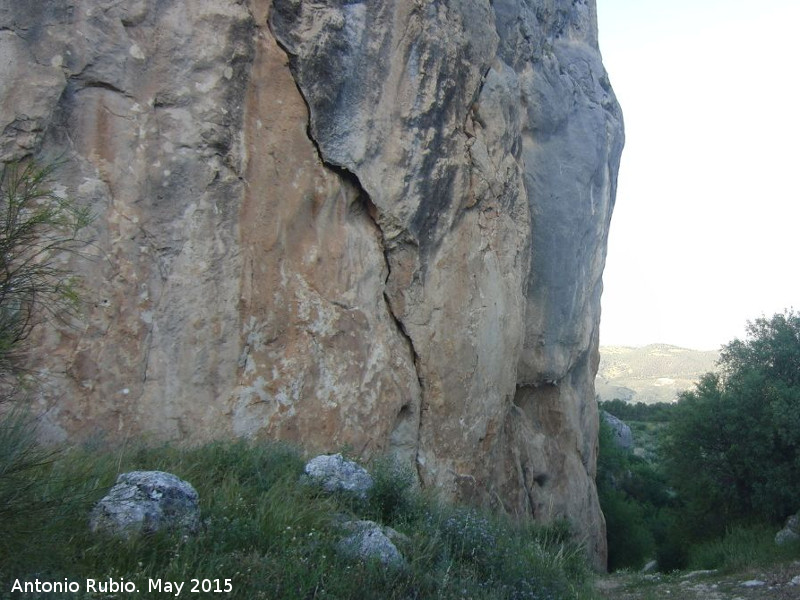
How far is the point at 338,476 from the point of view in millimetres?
5551

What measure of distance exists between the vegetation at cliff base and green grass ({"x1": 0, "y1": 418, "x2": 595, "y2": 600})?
24.1 feet

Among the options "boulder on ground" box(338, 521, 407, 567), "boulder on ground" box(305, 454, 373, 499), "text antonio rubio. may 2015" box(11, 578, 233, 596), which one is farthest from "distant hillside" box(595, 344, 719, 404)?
"text antonio rubio. may 2015" box(11, 578, 233, 596)

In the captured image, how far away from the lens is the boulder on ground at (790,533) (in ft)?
36.6

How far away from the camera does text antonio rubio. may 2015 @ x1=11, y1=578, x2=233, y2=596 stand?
317cm

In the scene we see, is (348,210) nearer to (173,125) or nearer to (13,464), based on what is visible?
(173,125)

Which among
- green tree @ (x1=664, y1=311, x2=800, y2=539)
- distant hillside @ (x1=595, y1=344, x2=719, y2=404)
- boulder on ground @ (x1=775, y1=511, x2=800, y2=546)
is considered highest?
green tree @ (x1=664, y1=311, x2=800, y2=539)

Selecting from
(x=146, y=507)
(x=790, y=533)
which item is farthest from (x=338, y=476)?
(x=790, y=533)

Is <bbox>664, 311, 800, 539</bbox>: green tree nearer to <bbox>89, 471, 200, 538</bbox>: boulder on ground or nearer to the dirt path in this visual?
the dirt path

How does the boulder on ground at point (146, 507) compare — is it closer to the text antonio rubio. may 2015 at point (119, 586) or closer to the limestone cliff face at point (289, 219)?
the text antonio rubio. may 2015 at point (119, 586)

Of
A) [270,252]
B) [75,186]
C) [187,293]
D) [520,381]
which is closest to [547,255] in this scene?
[520,381]

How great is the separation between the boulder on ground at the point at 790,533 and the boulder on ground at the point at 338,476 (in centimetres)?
842

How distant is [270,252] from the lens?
745 centimetres

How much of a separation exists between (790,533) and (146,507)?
35.1 ft

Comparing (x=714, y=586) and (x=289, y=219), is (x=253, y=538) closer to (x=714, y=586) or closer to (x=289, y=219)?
(x=289, y=219)
